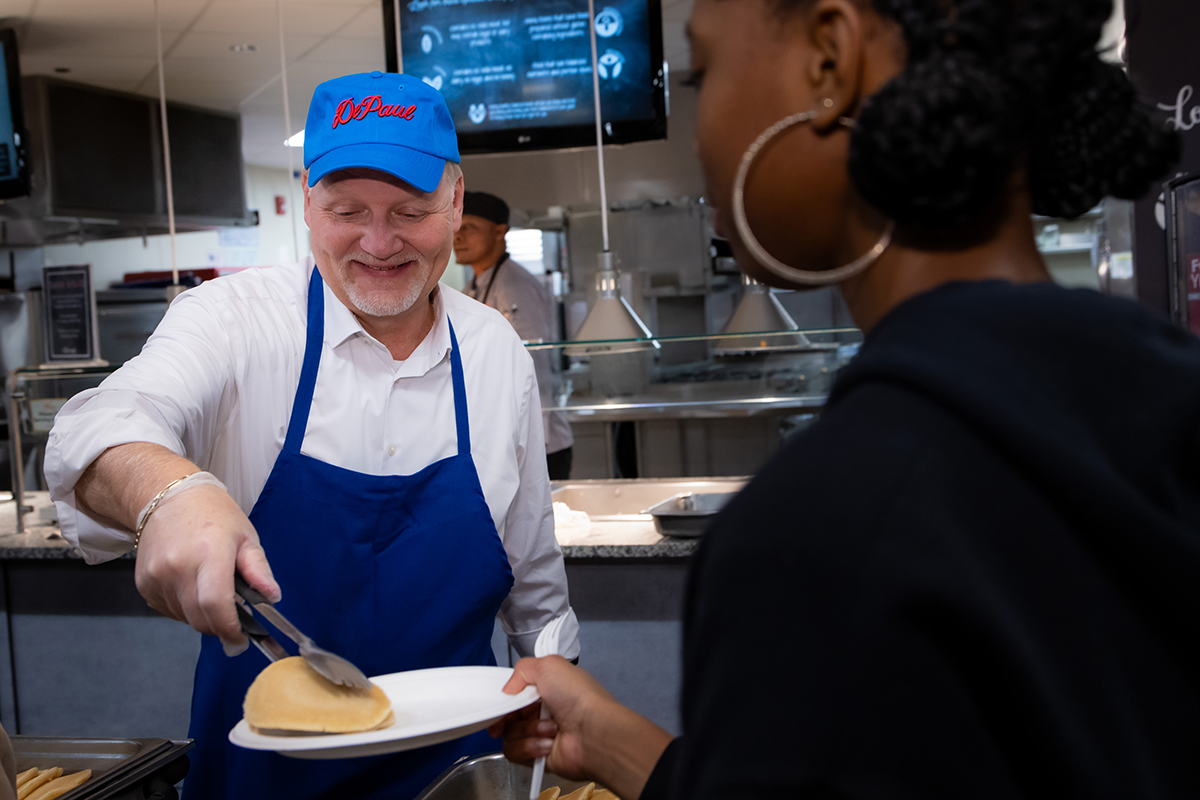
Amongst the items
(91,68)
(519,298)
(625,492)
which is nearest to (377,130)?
(625,492)

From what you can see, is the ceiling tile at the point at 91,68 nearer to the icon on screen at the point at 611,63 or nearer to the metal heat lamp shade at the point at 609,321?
the icon on screen at the point at 611,63

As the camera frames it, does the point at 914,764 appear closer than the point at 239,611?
Yes

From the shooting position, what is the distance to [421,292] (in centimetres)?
165

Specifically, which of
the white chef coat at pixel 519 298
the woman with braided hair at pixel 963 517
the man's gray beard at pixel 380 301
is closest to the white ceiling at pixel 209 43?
the white chef coat at pixel 519 298

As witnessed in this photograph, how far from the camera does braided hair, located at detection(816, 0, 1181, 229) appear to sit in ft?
1.68

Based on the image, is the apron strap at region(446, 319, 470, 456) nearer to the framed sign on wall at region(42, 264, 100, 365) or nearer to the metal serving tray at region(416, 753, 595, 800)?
the metal serving tray at region(416, 753, 595, 800)

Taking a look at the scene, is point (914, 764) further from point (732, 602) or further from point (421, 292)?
point (421, 292)

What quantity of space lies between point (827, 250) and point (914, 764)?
12.9 inches

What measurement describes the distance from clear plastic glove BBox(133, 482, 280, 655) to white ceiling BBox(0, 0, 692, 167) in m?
3.68

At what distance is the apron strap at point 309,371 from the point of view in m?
1.53

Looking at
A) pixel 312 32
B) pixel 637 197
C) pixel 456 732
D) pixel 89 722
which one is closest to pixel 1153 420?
pixel 456 732

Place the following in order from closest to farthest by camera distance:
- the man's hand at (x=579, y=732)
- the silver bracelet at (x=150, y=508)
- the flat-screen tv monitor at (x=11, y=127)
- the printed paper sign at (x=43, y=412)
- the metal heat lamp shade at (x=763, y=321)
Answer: the man's hand at (x=579, y=732), the silver bracelet at (x=150, y=508), the metal heat lamp shade at (x=763, y=321), the printed paper sign at (x=43, y=412), the flat-screen tv monitor at (x=11, y=127)

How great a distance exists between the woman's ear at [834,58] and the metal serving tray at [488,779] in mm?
944

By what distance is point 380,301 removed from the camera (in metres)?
1.62
